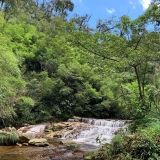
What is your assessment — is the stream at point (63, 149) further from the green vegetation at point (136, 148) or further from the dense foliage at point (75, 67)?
the dense foliage at point (75, 67)

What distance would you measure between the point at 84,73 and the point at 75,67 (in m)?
0.97

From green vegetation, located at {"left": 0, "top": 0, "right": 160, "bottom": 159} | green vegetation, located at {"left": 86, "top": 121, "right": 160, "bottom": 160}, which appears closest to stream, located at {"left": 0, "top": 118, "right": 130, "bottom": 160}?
green vegetation, located at {"left": 86, "top": 121, "right": 160, "bottom": 160}

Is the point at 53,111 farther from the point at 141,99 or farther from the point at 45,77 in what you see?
the point at 141,99

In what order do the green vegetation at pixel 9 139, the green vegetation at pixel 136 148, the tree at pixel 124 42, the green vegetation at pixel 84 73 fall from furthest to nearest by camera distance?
the green vegetation at pixel 9 139
the tree at pixel 124 42
the green vegetation at pixel 84 73
the green vegetation at pixel 136 148

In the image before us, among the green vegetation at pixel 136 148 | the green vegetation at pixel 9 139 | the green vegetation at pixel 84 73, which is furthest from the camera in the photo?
the green vegetation at pixel 9 139

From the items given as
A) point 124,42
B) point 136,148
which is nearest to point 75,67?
point 124,42

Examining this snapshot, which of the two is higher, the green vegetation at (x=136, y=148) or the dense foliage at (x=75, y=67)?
the dense foliage at (x=75, y=67)

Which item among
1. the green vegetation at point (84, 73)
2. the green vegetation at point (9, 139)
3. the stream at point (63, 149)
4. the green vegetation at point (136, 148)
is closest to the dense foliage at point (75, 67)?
the green vegetation at point (84, 73)

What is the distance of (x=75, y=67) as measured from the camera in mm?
18344

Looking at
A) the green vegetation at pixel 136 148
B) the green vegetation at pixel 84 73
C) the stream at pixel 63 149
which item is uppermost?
the green vegetation at pixel 84 73

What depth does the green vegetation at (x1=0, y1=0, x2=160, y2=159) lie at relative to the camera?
752 centimetres

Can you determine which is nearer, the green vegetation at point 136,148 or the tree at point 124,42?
the green vegetation at point 136,148

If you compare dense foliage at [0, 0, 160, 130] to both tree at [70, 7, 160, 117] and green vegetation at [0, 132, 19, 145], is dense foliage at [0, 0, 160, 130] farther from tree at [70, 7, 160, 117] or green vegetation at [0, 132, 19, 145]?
green vegetation at [0, 132, 19, 145]

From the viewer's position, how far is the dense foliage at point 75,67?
7883mm
